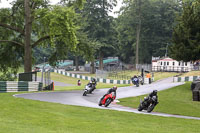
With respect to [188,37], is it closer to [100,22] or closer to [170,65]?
[170,65]

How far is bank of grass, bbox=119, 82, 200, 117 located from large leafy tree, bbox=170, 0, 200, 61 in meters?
3.36

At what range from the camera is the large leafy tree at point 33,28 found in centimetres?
2506

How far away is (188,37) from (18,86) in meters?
15.9

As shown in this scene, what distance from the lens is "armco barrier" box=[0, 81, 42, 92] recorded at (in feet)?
76.9

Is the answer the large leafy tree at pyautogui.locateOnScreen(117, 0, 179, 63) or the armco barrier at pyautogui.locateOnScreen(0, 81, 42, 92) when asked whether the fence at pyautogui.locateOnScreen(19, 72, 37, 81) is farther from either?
the large leafy tree at pyautogui.locateOnScreen(117, 0, 179, 63)

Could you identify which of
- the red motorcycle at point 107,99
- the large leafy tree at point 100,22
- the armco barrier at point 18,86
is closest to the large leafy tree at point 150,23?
the large leafy tree at point 100,22

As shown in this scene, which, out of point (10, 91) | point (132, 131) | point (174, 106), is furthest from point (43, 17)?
point (132, 131)

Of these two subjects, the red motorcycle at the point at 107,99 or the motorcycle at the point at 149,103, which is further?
the red motorcycle at the point at 107,99

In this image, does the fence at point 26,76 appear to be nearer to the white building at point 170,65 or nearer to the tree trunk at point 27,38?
the tree trunk at point 27,38

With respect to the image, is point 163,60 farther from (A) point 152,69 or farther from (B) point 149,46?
(B) point 149,46

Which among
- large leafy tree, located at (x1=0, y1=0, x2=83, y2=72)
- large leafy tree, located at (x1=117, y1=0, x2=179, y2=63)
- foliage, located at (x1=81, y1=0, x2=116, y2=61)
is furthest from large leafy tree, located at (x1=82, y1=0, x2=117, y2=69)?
large leafy tree, located at (x1=0, y1=0, x2=83, y2=72)

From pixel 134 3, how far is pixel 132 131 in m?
71.3

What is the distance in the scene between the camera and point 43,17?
2505 centimetres

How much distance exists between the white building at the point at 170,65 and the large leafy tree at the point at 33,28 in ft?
120
